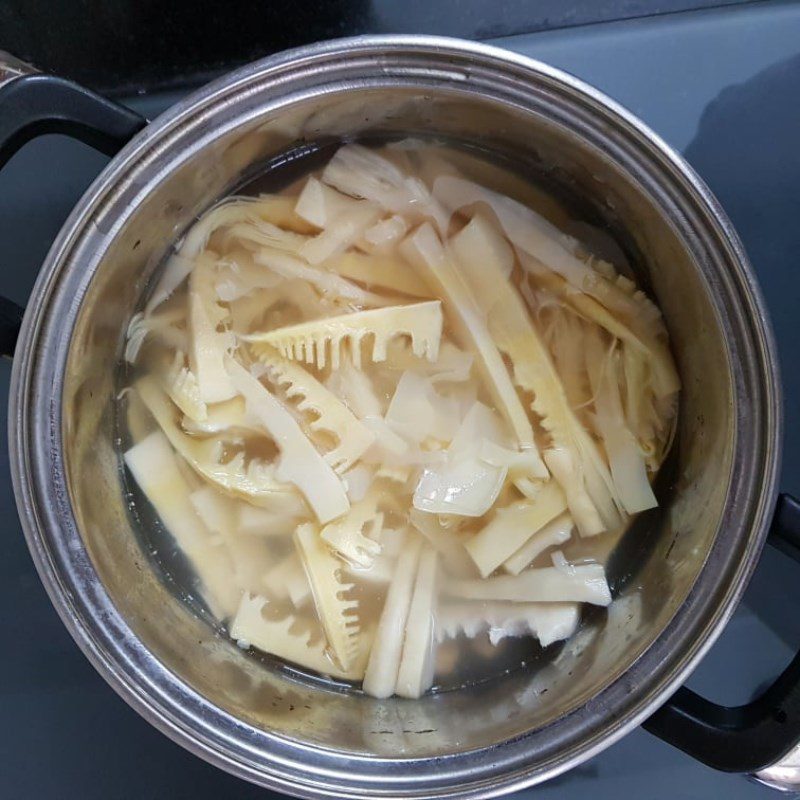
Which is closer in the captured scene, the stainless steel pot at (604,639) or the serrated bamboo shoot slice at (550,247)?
the stainless steel pot at (604,639)

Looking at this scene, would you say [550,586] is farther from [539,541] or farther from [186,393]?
[186,393]

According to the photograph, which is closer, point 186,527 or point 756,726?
point 756,726

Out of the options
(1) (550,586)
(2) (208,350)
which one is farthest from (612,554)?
(2) (208,350)

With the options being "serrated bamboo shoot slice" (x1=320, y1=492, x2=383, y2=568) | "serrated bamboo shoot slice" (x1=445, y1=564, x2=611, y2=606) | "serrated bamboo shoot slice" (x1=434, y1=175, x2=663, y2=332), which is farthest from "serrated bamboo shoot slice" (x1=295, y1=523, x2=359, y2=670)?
"serrated bamboo shoot slice" (x1=434, y1=175, x2=663, y2=332)

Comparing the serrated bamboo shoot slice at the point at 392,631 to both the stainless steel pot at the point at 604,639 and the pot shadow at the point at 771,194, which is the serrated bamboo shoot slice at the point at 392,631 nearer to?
the stainless steel pot at the point at 604,639

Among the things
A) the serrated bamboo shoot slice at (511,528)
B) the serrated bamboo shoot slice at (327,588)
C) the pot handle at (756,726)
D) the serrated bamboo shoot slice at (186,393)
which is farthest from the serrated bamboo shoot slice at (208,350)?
Result: the pot handle at (756,726)

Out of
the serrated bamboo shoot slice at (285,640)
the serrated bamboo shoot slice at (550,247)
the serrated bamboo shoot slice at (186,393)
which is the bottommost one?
the serrated bamboo shoot slice at (285,640)
